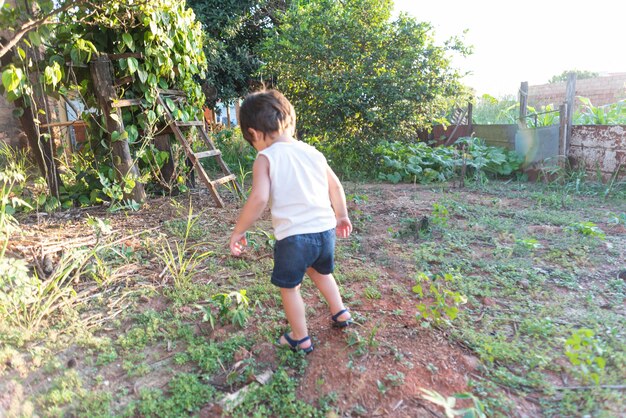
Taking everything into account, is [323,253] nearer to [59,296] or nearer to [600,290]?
[59,296]

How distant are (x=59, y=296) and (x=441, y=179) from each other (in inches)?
211

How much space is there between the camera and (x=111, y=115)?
425cm

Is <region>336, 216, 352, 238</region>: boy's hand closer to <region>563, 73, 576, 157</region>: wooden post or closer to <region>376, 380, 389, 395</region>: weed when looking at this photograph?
<region>376, 380, 389, 395</region>: weed

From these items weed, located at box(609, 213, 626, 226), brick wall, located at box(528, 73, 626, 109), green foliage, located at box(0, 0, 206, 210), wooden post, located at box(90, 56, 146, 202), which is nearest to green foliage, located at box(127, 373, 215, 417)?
green foliage, located at box(0, 0, 206, 210)

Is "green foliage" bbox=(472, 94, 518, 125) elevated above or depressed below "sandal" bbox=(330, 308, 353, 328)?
above

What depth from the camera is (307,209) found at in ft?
6.59

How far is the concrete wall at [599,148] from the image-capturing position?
5.57 meters

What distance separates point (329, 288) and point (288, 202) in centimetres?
54

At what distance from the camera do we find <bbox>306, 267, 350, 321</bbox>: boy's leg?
219 centimetres

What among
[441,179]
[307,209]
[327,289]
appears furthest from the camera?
[441,179]

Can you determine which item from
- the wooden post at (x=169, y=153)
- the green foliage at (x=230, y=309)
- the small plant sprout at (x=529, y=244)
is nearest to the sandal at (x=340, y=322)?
the green foliage at (x=230, y=309)

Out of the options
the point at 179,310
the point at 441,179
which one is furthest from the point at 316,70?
the point at 179,310

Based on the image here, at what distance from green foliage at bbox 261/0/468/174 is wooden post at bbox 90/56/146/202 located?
3.18 metres

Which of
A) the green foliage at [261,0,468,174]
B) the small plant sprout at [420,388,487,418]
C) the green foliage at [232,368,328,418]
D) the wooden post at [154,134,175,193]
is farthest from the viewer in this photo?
the green foliage at [261,0,468,174]
